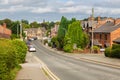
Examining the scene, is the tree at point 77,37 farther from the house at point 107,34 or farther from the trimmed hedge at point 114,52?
the trimmed hedge at point 114,52

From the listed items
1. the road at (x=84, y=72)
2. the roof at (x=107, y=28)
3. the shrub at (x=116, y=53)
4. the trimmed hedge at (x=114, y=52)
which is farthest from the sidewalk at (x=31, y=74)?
the roof at (x=107, y=28)

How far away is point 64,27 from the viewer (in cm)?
12225

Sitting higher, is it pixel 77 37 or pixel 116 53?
pixel 77 37

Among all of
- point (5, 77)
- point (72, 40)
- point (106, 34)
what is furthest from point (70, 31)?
point (5, 77)

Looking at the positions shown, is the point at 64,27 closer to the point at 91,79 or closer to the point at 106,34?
the point at 106,34

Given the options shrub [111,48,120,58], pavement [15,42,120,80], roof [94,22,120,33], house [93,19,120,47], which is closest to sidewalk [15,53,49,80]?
pavement [15,42,120,80]

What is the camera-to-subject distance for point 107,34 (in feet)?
313

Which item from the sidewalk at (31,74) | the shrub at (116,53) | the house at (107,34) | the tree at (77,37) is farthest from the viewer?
the tree at (77,37)

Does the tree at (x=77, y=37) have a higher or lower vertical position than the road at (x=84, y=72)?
higher

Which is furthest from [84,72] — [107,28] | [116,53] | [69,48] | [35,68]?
[107,28]

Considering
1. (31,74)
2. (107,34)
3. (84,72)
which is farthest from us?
Answer: (107,34)

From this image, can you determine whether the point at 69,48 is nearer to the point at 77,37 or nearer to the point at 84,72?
the point at 77,37

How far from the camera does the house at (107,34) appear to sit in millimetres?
93188

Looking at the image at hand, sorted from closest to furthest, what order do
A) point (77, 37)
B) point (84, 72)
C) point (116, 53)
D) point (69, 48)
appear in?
point (84, 72)
point (116, 53)
point (69, 48)
point (77, 37)
